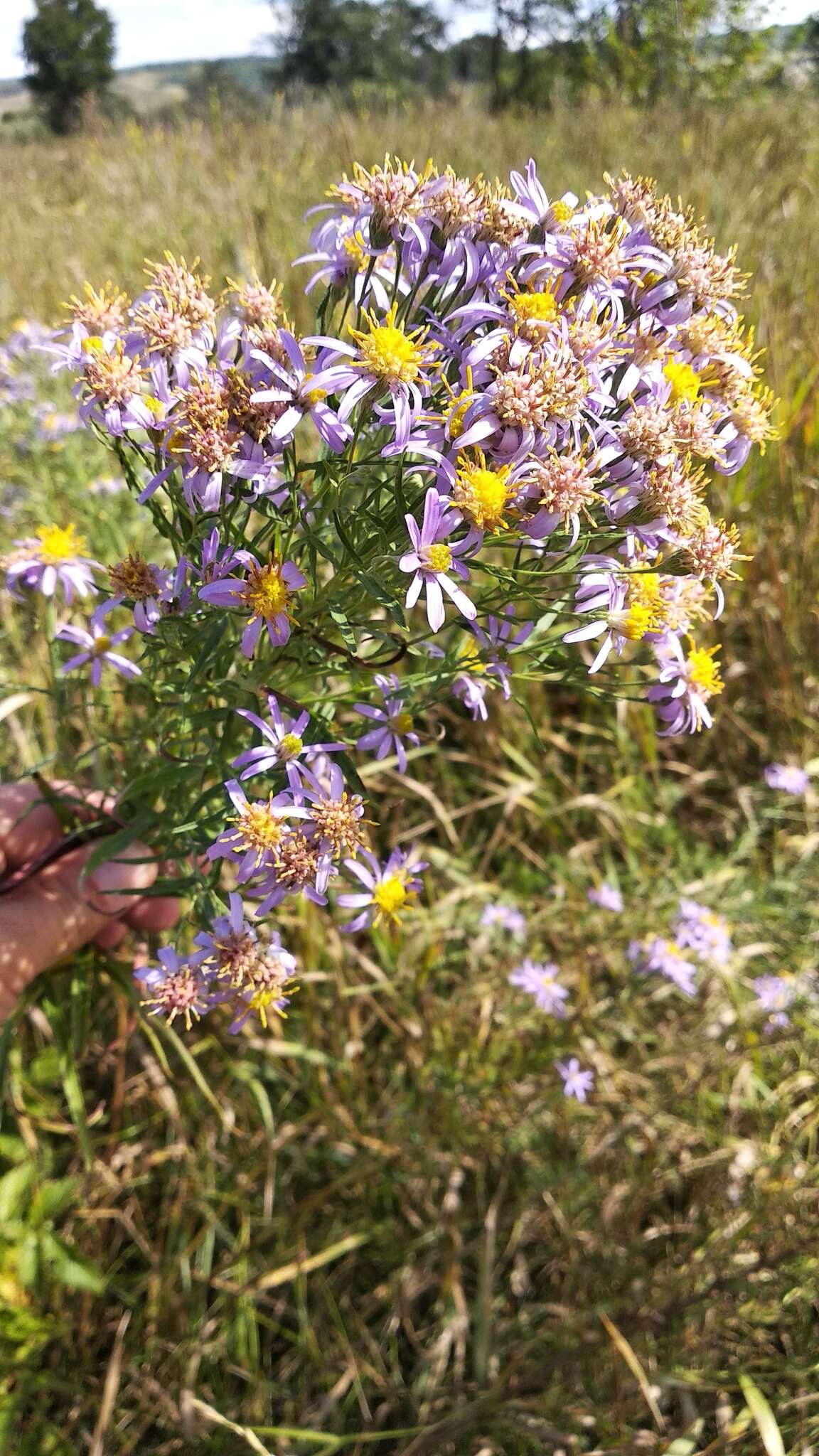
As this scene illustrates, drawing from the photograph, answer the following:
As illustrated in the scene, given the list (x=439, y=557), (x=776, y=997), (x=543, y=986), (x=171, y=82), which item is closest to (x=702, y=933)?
(x=776, y=997)

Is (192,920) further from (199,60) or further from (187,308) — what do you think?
(199,60)

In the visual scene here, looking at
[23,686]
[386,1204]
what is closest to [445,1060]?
[386,1204]

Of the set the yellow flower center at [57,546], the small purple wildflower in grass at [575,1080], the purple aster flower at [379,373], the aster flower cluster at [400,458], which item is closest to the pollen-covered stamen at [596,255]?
the aster flower cluster at [400,458]

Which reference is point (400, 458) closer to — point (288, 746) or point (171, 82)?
point (288, 746)

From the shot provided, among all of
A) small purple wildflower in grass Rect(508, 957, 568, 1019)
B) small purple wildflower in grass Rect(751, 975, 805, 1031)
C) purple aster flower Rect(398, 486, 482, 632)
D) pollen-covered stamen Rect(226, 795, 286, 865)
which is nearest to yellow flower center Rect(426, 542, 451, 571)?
purple aster flower Rect(398, 486, 482, 632)

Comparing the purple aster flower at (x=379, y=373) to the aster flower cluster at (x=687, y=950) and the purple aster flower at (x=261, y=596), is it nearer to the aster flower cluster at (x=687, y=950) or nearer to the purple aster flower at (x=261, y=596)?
the purple aster flower at (x=261, y=596)
